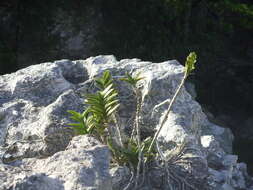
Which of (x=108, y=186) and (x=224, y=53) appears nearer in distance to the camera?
(x=108, y=186)

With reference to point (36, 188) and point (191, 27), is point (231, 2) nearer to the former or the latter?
point (191, 27)

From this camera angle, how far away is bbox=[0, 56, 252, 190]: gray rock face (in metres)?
1.91

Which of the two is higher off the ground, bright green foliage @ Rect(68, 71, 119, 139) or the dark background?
bright green foliage @ Rect(68, 71, 119, 139)

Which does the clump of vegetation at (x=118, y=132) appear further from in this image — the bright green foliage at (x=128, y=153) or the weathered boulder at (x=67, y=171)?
the weathered boulder at (x=67, y=171)

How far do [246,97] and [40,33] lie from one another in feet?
8.78

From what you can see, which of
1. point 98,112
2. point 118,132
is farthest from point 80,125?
point 118,132

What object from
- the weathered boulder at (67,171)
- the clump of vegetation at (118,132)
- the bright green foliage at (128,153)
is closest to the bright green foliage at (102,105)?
the clump of vegetation at (118,132)

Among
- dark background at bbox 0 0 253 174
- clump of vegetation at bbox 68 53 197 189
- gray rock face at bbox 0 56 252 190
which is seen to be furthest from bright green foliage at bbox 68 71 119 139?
dark background at bbox 0 0 253 174

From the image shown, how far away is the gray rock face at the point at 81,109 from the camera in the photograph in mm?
1907

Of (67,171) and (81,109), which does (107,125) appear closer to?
(81,109)

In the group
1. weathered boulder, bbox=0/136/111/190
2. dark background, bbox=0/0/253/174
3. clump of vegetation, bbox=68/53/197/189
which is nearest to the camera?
weathered boulder, bbox=0/136/111/190

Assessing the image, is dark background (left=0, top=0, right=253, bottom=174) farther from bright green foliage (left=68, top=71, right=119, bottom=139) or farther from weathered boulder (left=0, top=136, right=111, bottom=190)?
weathered boulder (left=0, top=136, right=111, bottom=190)

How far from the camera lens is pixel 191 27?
5164 mm

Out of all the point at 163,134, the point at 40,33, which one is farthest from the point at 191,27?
the point at 163,134
